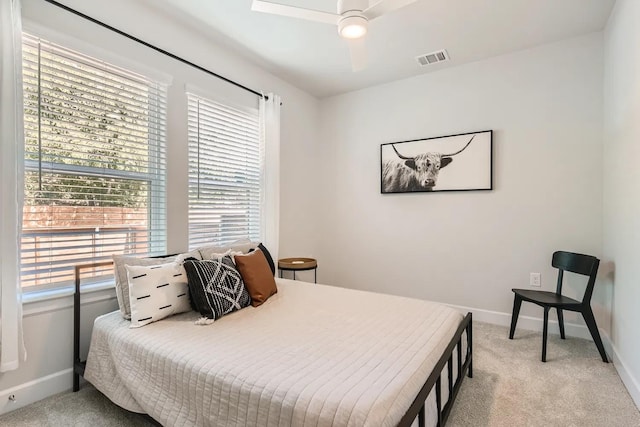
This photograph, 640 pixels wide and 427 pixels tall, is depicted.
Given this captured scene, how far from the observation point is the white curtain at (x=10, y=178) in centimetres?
172

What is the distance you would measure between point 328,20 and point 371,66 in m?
1.76

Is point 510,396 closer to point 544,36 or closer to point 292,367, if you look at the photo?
point 292,367

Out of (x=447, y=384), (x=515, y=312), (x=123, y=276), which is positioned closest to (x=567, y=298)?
(x=515, y=312)

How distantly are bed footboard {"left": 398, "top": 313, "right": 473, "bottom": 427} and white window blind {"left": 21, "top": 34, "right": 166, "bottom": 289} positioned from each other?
2159 millimetres

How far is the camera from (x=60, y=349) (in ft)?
6.72

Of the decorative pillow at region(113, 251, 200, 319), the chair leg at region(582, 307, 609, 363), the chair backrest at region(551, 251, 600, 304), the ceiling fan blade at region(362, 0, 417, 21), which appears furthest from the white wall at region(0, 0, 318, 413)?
the chair leg at region(582, 307, 609, 363)

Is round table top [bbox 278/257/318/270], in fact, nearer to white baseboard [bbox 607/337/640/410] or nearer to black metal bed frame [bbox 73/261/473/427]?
black metal bed frame [bbox 73/261/473/427]

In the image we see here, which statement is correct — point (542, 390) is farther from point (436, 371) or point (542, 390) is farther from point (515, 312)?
point (436, 371)

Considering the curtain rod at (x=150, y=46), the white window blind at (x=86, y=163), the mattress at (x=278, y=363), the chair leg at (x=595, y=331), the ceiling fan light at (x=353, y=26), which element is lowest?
the chair leg at (x=595, y=331)

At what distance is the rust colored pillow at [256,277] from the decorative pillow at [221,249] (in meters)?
0.21

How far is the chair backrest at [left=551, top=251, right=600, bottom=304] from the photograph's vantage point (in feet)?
8.04

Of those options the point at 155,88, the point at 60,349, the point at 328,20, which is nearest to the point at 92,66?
the point at 155,88

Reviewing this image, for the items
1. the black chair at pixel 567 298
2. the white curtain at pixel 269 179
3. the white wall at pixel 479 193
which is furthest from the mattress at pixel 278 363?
the white wall at pixel 479 193

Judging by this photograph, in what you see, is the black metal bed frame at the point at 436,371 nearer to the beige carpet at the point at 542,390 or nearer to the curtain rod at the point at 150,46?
the beige carpet at the point at 542,390
